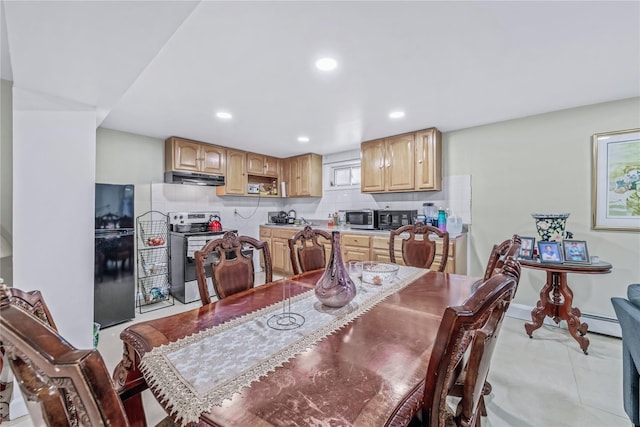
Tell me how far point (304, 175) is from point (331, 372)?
4.19 meters

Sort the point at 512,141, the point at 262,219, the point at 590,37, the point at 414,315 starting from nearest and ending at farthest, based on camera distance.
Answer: the point at 414,315 → the point at 590,37 → the point at 512,141 → the point at 262,219

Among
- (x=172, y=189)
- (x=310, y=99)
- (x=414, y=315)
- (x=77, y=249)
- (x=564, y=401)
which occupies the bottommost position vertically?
(x=564, y=401)

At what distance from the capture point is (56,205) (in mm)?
1756

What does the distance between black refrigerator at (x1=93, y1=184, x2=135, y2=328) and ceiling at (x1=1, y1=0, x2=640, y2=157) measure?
2.95ft

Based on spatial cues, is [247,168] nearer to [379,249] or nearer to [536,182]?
[379,249]

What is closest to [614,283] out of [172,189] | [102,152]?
[172,189]

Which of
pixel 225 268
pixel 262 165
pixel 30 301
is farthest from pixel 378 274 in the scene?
pixel 262 165

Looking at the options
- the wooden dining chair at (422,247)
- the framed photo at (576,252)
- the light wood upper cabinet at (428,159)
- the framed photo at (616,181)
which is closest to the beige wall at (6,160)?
the wooden dining chair at (422,247)

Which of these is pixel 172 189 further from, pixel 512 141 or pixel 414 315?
pixel 512 141

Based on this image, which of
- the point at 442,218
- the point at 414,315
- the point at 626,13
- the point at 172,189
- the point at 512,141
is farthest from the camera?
the point at 172,189

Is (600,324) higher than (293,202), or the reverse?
(293,202)

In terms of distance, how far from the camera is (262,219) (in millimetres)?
5180

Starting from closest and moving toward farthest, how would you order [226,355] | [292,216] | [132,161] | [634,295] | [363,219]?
[226,355], [634,295], [132,161], [363,219], [292,216]

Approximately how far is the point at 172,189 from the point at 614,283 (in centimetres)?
519
